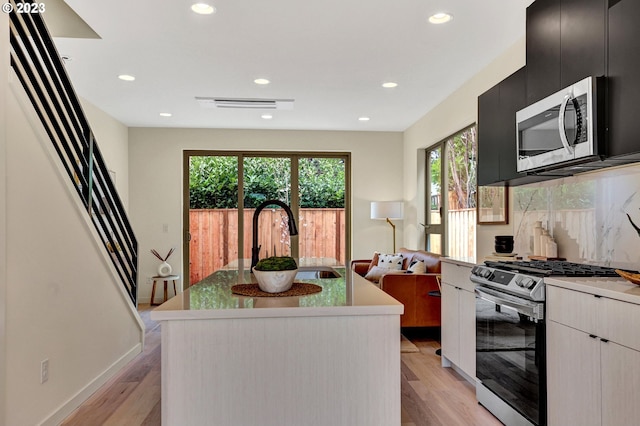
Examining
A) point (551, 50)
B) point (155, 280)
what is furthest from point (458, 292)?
point (155, 280)

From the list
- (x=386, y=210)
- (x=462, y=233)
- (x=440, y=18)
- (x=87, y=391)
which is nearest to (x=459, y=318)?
(x=462, y=233)

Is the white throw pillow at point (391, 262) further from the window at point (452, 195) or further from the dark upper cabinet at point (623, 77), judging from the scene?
the dark upper cabinet at point (623, 77)

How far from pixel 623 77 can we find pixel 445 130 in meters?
3.26

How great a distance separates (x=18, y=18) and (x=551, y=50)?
2972mm

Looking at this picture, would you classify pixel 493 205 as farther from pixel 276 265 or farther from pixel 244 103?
pixel 244 103

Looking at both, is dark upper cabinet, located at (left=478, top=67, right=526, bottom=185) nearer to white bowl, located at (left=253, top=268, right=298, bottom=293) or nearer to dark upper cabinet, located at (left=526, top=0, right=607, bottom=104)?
dark upper cabinet, located at (left=526, top=0, right=607, bottom=104)

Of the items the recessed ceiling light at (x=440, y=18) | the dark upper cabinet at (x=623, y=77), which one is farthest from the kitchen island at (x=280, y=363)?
the recessed ceiling light at (x=440, y=18)

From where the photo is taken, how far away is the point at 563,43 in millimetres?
2570

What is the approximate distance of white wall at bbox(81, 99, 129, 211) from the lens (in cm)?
564

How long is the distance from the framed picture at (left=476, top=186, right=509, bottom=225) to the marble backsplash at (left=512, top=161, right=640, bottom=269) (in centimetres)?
36

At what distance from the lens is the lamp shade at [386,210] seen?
6.74m

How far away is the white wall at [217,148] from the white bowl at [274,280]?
525cm

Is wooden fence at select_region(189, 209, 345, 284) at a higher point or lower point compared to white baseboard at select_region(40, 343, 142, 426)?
higher

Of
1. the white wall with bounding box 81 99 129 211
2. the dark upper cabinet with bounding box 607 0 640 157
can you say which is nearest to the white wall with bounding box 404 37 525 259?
the dark upper cabinet with bounding box 607 0 640 157
